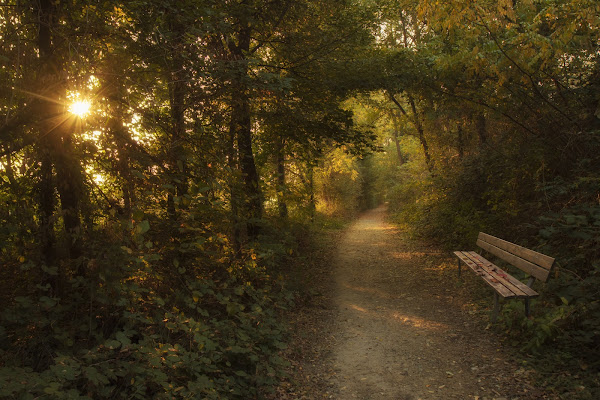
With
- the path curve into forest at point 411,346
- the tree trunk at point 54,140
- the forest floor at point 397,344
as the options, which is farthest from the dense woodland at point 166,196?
the path curve into forest at point 411,346

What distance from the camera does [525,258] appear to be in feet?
17.9

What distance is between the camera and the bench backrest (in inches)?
183

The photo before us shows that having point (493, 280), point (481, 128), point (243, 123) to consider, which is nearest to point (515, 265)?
point (493, 280)

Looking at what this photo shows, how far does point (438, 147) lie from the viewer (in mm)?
13359

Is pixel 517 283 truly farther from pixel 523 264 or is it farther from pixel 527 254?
pixel 527 254

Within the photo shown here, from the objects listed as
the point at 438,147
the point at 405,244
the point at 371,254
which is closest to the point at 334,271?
the point at 371,254

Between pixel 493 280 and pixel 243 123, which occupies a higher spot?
pixel 243 123

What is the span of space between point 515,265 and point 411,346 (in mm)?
2210

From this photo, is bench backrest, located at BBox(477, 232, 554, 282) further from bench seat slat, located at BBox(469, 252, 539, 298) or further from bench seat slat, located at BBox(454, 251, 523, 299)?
bench seat slat, located at BBox(454, 251, 523, 299)

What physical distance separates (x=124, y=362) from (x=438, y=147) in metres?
12.8

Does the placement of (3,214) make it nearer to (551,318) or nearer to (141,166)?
(141,166)

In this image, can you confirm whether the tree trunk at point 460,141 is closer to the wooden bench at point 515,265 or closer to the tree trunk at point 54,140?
the wooden bench at point 515,265

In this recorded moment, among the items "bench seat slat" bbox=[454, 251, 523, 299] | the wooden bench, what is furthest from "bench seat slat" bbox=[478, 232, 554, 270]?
"bench seat slat" bbox=[454, 251, 523, 299]

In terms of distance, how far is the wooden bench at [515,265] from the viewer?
15.1ft
